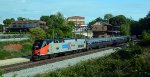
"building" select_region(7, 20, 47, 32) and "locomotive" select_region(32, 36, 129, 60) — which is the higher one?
"building" select_region(7, 20, 47, 32)

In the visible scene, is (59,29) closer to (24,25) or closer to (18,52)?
(18,52)

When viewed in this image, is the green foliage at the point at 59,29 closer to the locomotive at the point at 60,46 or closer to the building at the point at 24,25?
the locomotive at the point at 60,46

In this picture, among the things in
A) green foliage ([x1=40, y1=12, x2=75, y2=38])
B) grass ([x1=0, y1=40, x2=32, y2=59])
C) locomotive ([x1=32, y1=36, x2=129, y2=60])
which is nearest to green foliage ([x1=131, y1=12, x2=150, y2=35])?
green foliage ([x1=40, y1=12, x2=75, y2=38])

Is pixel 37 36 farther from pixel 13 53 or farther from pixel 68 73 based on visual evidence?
pixel 68 73

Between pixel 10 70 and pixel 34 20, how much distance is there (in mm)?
110035

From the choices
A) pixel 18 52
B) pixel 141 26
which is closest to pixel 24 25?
pixel 141 26

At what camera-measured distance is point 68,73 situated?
78.8 ft

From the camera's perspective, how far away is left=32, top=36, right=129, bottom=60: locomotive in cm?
4144

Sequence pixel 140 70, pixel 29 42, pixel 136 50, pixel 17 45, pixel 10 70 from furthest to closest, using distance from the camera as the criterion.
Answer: pixel 29 42, pixel 17 45, pixel 136 50, pixel 10 70, pixel 140 70

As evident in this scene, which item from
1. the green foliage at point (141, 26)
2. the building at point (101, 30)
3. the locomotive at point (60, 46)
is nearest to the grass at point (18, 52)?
the locomotive at point (60, 46)

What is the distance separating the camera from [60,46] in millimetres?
46219

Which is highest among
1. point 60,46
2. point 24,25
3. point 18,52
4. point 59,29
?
point 24,25

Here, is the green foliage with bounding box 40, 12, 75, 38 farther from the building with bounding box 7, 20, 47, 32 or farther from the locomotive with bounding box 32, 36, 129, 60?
the building with bounding box 7, 20, 47, 32

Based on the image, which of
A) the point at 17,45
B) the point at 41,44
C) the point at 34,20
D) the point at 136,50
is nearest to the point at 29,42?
the point at 17,45
